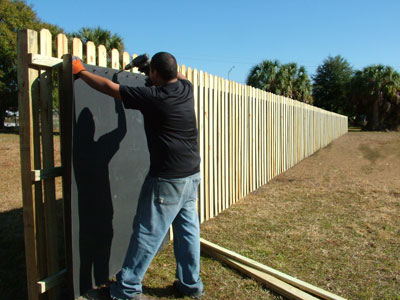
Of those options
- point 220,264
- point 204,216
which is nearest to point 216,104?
point 204,216

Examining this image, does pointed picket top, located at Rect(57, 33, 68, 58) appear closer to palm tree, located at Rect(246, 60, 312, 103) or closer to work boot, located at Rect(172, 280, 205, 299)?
work boot, located at Rect(172, 280, 205, 299)

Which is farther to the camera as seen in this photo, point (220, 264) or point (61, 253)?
point (61, 253)

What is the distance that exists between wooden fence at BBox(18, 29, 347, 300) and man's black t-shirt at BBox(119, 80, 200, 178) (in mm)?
530

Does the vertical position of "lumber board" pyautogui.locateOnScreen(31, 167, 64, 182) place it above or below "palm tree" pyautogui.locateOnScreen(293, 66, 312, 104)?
below

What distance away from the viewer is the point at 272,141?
746cm

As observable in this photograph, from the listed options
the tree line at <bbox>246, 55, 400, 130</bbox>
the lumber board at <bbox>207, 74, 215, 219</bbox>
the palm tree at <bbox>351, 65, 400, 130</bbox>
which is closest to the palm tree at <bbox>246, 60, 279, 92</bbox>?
the tree line at <bbox>246, 55, 400, 130</bbox>

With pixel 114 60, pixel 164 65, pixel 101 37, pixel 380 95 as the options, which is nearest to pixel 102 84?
pixel 164 65

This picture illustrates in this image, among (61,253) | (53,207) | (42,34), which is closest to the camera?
(42,34)

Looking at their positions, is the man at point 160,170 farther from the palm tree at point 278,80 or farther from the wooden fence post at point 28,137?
the palm tree at point 278,80

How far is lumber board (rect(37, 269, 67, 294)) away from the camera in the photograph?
242 centimetres

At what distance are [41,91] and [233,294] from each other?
7.09 ft

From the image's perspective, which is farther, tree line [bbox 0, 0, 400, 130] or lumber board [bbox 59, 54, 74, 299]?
tree line [bbox 0, 0, 400, 130]

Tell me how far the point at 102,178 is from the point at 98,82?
81cm

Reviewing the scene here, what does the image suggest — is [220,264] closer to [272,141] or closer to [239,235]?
[239,235]
